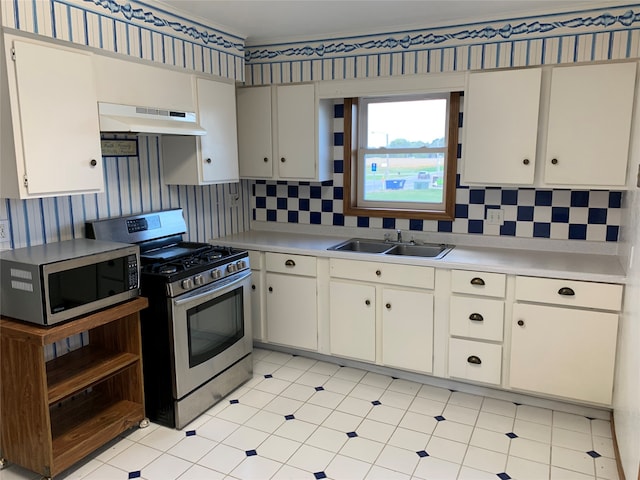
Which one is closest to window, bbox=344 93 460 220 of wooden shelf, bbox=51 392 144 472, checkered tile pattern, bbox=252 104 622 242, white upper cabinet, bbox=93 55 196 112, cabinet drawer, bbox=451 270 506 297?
checkered tile pattern, bbox=252 104 622 242

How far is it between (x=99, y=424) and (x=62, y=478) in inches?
11.5

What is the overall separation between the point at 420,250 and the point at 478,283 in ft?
2.02

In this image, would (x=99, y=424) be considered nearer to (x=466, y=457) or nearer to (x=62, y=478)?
(x=62, y=478)

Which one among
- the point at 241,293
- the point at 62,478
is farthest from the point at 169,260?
the point at 62,478

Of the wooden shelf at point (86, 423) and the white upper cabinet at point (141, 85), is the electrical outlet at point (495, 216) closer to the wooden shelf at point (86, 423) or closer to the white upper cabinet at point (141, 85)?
the white upper cabinet at point (141, 85)

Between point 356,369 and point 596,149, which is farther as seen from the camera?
point 356,369

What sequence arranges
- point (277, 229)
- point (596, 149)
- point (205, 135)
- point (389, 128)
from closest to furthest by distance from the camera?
point (596, 149), point (205, 135), point (389, 128), point (277, 229)

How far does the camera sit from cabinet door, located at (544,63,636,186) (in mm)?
2732

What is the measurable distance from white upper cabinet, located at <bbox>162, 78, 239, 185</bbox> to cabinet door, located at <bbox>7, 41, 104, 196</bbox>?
0.79 m

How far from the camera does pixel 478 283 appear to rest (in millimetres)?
2918

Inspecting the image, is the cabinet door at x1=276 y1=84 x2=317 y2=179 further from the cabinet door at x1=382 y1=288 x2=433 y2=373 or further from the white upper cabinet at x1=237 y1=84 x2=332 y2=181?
the cabinet door at x1=382 y1=288 x2=433 y2=373

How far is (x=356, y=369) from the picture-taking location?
3473 millimetres

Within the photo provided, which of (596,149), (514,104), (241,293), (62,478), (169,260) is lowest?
(62,478)

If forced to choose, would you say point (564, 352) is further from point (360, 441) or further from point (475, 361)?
point (360, 441)
